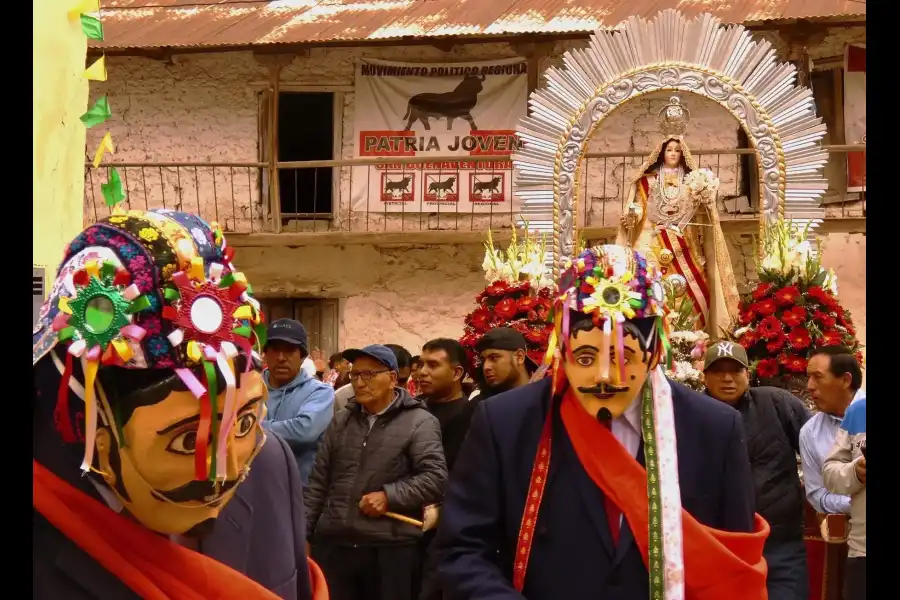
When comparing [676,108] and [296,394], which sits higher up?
[676,108]

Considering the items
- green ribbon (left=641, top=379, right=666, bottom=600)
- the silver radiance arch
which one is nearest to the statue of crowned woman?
the silver radiance arch

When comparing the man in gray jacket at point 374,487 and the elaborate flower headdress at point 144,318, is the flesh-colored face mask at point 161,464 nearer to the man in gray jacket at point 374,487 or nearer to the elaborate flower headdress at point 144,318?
the elaborate flower headdress at point 144,318

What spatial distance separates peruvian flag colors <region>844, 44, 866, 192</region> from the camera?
14.7 m

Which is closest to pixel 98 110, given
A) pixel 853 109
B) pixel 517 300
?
pixel 517 300

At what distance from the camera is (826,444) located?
18.3 ft

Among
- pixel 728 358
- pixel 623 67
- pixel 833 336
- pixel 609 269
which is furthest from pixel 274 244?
pixel 609 269

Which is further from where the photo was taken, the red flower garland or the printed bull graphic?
the printed bull graphic

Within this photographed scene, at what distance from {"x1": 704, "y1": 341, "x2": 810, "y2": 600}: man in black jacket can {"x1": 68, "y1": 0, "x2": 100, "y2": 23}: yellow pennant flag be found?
128 inches

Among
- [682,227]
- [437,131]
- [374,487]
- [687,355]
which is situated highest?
[437,131]

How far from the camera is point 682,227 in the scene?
963cm

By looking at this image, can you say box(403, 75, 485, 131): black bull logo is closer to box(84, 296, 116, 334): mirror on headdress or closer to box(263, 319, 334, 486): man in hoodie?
box(263, 319, 334, 486): man in hoodie

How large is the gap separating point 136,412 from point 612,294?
1614 millimetres

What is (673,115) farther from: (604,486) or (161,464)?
(161,464)
